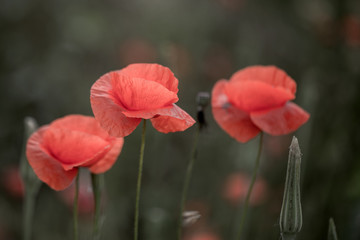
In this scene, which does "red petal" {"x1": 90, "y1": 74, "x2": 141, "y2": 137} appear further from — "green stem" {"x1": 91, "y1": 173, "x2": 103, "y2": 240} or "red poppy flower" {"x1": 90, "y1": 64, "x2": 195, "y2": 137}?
"green stem" {"x1": 91, "y1": 173, "x2": 103, "y2": 240}

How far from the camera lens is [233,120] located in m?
0.73

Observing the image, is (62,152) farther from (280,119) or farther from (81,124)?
(280,119)

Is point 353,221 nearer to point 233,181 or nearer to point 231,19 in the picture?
point 233,181

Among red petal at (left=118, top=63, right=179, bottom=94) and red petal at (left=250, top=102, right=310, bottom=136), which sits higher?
red petal at (left=118, top=63, right=179, bottom=94)

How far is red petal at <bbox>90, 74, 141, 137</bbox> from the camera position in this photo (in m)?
0.58

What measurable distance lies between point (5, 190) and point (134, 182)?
19.2 inches

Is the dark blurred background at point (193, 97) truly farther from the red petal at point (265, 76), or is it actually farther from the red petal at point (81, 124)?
the red petal at point (81, 124)

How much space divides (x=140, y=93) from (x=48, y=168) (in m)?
0.17

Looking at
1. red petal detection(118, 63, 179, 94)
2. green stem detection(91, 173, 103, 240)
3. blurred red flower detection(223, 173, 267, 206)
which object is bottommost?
blurred red flower detection(223, 173, 267, 206)

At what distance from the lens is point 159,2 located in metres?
2.94

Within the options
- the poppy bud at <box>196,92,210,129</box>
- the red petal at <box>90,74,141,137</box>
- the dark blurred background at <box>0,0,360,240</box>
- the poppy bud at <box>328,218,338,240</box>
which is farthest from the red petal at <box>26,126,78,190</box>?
the dark blurred background at <box>0,0,360,240</box>

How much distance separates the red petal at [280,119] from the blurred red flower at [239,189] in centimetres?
67

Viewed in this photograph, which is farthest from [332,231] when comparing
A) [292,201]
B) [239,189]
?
[239,189]

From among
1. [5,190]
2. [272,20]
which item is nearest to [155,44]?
[272,20]
